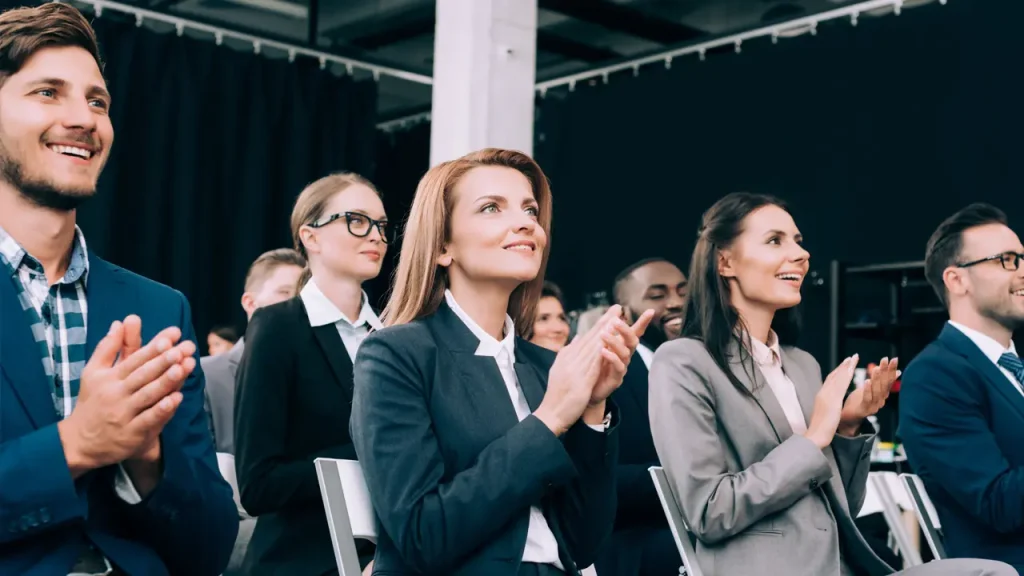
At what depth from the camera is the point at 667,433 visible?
Answer: 2.27m

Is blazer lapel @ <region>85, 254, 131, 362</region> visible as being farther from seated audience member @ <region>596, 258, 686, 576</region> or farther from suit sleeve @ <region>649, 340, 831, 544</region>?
seated audience member @ <region>596, 258, 686, 576</region>

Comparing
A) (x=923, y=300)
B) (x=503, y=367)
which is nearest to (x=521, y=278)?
(x=503, y=367)

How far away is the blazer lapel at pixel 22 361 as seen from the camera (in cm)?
129

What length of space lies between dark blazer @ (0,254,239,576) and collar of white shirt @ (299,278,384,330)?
3.20 ft

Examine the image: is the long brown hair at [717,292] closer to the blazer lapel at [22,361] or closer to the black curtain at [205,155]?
the blazer lapel at [22,361]

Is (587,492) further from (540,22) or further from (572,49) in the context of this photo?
(572,49)

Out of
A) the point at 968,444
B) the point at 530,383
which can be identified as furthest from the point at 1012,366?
the point at 530,383

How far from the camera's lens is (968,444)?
2.72 m

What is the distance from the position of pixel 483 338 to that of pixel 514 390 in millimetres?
110

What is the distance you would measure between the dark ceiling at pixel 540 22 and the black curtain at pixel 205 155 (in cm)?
24

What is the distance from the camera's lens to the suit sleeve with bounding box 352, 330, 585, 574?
1602 mm

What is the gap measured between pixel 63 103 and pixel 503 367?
0.86 m

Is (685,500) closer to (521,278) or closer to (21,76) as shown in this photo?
(521,278)

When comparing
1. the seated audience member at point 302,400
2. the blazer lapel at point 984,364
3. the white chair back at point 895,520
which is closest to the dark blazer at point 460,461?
the seated audience member at point 302,400
